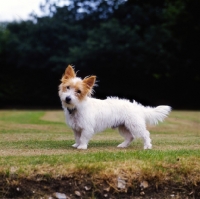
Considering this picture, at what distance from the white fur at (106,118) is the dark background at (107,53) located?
92.5 ft

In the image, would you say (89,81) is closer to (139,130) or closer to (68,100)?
(68,100)

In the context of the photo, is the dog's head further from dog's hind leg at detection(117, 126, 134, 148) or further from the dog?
dog's hind leg at detection(117, 126, 134, 148)

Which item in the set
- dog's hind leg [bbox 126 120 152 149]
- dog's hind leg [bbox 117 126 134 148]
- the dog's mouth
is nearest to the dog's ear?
the dog's mouth

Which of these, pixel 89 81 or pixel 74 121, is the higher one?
pixel 89 81

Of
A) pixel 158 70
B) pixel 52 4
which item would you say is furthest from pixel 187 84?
pixel 52 4

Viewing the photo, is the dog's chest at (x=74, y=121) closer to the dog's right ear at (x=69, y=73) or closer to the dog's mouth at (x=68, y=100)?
the dog's mouth at (x=68, y=100)

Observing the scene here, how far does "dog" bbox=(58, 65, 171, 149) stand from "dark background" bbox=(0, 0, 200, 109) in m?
28.2

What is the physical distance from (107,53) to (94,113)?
3020 cm

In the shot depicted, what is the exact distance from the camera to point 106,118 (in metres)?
11.0

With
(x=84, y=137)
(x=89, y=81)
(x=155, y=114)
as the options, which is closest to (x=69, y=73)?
(x=89, y=81)

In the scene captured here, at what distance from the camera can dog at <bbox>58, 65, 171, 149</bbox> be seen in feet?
34.3

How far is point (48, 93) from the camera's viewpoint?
4259 centimetres

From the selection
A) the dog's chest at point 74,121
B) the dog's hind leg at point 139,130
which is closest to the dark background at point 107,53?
the dog's hind leg at point 139,130

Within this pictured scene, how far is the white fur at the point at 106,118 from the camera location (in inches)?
420
